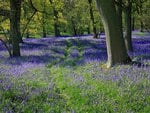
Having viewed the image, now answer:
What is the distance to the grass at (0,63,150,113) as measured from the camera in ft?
30.0

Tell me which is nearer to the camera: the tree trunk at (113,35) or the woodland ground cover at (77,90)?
the woodland ground cover at (77,90)

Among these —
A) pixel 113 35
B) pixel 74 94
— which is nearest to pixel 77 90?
pixel 74 94

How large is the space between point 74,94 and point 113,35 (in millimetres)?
6274

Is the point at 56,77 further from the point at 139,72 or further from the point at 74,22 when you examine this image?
the point at 74,22

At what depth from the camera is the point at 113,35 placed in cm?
1675

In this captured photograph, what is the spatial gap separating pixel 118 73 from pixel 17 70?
13.9 ft

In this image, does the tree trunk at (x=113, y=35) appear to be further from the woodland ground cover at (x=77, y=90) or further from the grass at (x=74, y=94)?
the grass at (x=74, y=94)

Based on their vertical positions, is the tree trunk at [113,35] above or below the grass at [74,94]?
above

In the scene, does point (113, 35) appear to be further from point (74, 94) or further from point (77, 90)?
point (74, 94)

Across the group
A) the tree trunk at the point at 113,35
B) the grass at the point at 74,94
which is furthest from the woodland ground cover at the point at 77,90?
the tree trunk at the point at 113,35

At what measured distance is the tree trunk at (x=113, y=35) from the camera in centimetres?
1639

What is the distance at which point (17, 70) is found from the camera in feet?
51.6

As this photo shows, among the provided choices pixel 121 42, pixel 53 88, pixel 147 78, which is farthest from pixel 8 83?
pixel 121 42

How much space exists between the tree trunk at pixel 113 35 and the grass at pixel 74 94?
2.10m
